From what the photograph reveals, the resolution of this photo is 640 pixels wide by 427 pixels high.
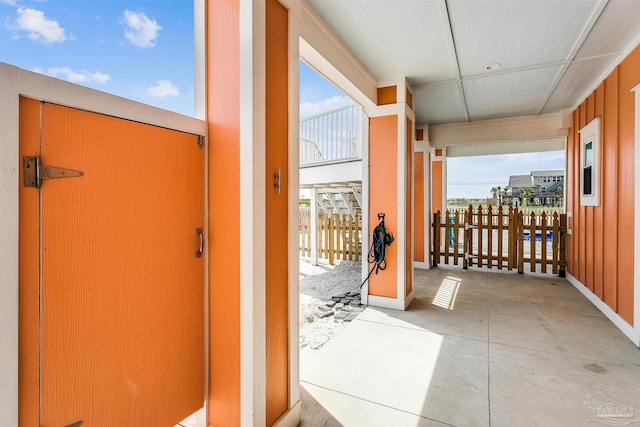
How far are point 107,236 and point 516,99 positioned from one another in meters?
5.50

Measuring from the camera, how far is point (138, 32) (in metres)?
1.41

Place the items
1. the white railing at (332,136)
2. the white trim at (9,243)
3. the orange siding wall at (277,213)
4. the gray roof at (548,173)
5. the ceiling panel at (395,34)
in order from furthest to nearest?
the gray roof at (548,173), the white railing at (332,136), the ceiling panel at (395,34), the orange siding wall at (277,213), the white trim at (9,243)

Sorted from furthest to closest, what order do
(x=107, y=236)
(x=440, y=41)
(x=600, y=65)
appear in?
1. (x=600, y=65)
2. (x=440, y=41)
3. (x=107, y=236)

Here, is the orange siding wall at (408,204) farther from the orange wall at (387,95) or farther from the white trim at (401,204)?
the orange wall at (387,95)

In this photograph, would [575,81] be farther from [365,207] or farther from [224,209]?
[224,209]

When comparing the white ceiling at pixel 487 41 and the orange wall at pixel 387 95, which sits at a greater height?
the white ceiling at pixel 487 41

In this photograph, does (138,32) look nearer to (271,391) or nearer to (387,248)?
(271,391)

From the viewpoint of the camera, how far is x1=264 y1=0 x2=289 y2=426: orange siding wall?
1.61 meters

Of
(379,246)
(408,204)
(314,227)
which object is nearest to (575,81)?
(408,204)

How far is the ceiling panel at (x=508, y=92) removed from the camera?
3.75 m

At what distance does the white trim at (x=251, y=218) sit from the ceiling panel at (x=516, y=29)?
177cm

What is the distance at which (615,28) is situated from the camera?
105 inches

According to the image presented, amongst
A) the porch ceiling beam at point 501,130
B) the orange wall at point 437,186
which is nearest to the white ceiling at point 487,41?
the porch ceiling beam at point 501,130

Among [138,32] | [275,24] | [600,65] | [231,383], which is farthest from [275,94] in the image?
[600,65]
